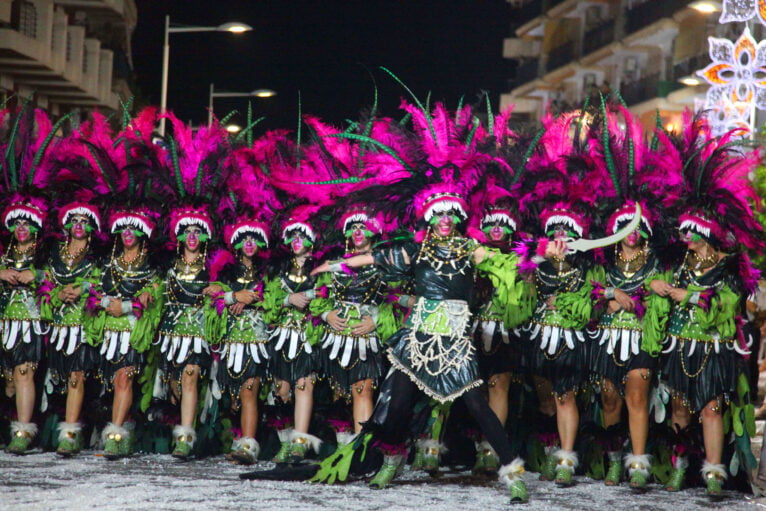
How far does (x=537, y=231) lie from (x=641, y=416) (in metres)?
1.58

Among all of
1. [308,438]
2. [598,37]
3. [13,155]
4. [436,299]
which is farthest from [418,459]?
[598,37]

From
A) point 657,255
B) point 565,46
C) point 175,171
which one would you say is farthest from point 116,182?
point 565,46

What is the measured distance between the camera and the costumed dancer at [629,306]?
26.2ft

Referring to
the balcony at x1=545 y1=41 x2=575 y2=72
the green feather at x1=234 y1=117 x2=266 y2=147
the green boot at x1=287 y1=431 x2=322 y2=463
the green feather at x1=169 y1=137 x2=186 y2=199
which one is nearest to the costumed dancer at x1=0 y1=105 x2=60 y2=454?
the green feather at x1=169 y1=137 x2=186 y2=199

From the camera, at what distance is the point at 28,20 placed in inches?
907

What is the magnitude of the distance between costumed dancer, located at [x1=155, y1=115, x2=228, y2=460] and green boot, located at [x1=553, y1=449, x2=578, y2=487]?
2.76 metres

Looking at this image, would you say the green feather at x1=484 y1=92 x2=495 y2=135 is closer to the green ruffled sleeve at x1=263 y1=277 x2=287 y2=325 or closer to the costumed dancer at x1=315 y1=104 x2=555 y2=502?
the costumed dancer at x1=315 y1=104 x2=555 y2=502

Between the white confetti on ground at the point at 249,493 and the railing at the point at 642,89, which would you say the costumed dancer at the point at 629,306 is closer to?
the white confetti on ground at the point at 249,493

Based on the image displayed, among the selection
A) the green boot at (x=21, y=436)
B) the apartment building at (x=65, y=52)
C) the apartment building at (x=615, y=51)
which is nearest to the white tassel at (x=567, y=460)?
the green boot at (x=21, y=436)

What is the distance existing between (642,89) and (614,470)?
31.3 meters

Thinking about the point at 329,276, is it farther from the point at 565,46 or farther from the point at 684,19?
the point at 565,46

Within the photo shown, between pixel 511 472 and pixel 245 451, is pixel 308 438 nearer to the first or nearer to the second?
pixel 245 451

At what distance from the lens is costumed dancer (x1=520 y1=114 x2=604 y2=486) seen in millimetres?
8188

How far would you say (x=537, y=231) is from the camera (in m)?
8.60
